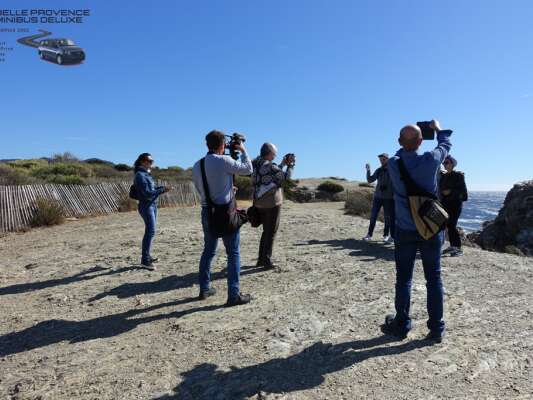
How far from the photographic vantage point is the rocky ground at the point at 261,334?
2871mm

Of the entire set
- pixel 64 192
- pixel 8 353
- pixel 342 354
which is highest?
pixel 64 192

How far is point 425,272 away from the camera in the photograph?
3416mm

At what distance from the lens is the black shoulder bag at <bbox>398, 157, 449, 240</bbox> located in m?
3.15

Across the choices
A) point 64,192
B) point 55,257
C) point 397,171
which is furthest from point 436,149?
point 64,192

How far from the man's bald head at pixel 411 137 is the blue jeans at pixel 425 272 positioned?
771 millimetres

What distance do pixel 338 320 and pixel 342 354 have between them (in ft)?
2.53

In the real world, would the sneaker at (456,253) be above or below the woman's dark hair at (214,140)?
below

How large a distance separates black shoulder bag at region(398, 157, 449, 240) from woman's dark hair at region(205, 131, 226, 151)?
1907mm

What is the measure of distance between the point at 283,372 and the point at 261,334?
730 mm

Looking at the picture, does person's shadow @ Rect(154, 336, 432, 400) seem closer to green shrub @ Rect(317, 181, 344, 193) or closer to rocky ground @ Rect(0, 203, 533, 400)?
rocky ground @ Rect(0, 203, 533, 400)

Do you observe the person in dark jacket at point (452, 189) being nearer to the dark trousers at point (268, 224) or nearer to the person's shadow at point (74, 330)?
the dark trousers at point (268, 224)

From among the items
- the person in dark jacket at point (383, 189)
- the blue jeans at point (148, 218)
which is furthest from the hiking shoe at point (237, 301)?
the person in dark jacket at point (383, 189)

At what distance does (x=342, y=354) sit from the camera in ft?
10.9

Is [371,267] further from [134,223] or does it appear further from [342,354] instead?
[134,223]
